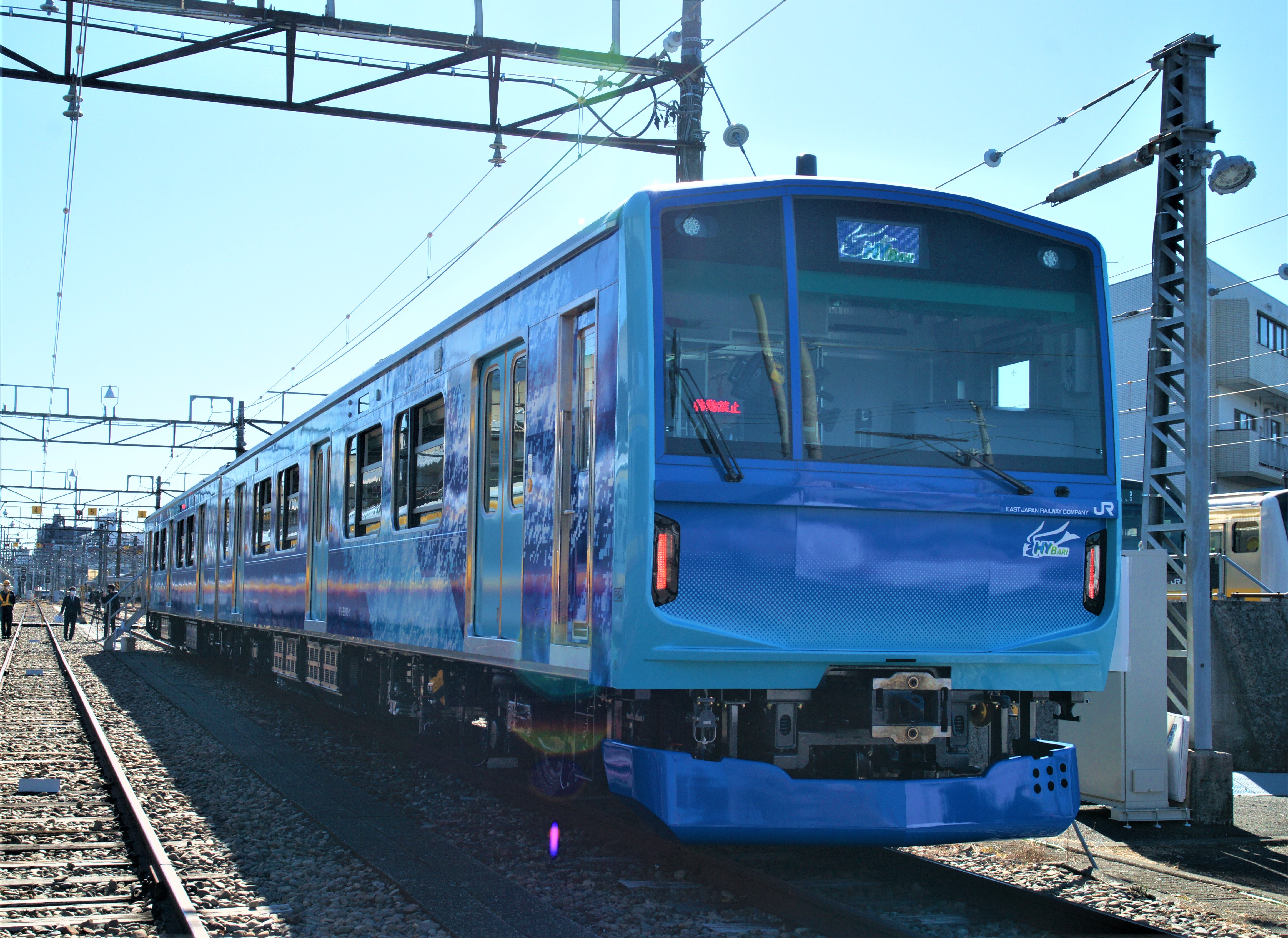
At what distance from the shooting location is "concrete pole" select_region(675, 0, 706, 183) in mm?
11273

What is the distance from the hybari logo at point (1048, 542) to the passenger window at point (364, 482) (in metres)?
5.49

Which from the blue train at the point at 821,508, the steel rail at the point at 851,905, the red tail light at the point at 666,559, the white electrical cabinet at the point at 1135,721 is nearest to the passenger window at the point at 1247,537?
the white electrical cabinet at the point at 1135,721

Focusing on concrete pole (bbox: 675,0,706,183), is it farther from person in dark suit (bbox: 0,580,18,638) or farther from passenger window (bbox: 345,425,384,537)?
person in dark suit (bbox: 0,580,18,638)

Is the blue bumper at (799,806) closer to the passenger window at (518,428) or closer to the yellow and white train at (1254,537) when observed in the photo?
the passenger window at (518,428)

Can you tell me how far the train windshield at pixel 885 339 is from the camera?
5559 mm

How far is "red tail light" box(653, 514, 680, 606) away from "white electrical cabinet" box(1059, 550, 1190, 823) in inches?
142

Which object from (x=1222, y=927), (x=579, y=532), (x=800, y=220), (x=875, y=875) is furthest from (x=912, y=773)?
(x=800, y=220)

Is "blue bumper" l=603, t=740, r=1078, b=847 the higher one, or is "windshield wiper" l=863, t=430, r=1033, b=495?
"windshield wiper" l=863, t=430, r=1033, b=495

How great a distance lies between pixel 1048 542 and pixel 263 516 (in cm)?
1177

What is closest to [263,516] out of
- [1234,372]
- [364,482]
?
[364,482]

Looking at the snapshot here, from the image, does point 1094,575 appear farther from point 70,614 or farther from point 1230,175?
point 70,614

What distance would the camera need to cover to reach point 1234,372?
3894 centimetres

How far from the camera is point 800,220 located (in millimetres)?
5793

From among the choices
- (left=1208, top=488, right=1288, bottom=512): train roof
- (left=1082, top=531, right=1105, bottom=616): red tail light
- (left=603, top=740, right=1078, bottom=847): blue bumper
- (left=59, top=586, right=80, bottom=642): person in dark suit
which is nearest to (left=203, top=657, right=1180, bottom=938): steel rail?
(left=603, top=740, right=1078, bottom=847): blue bumper
